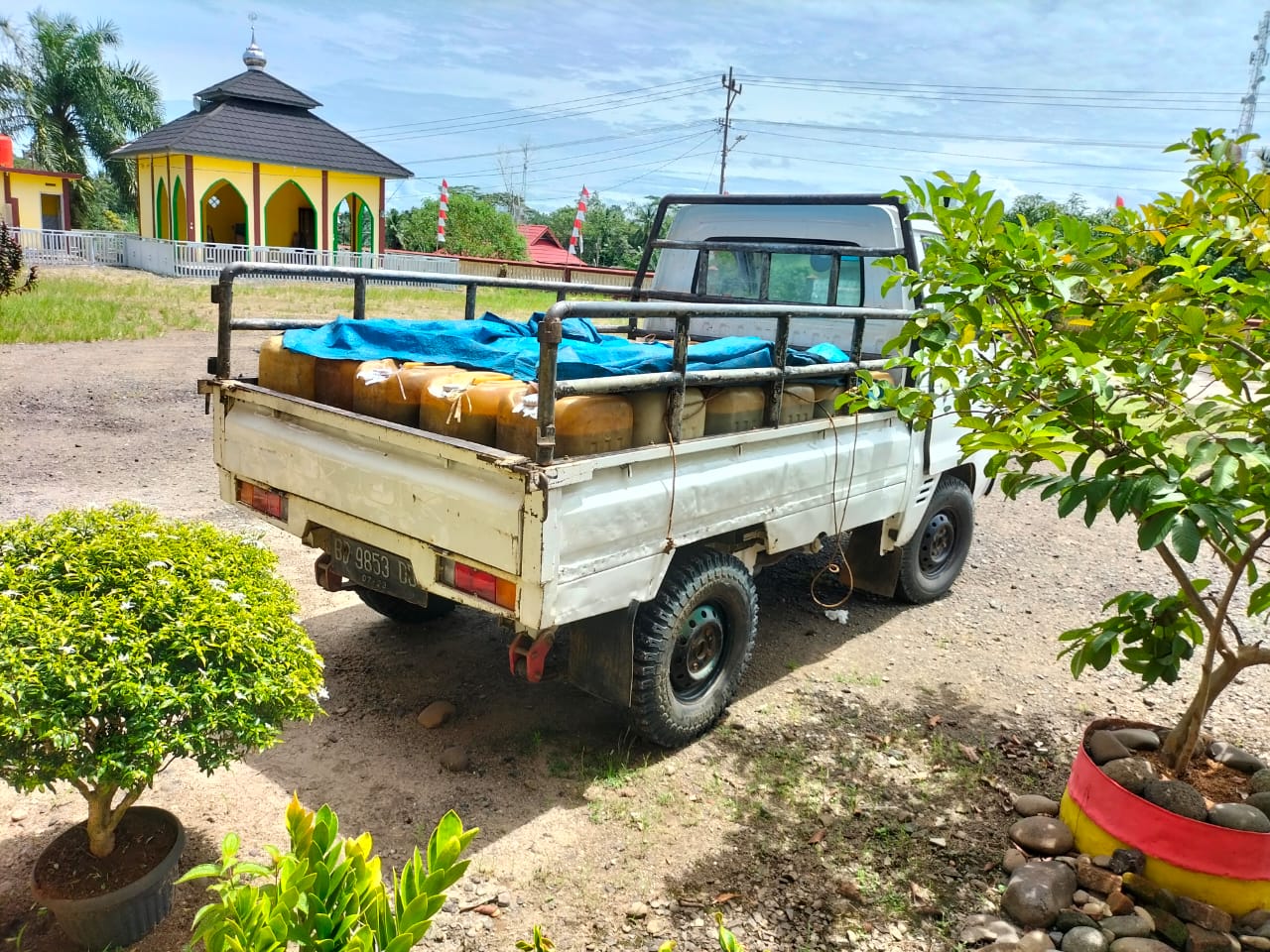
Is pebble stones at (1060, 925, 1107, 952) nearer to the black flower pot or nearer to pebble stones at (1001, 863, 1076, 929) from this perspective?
pebble stones at (1001, 863, 1076, 929)

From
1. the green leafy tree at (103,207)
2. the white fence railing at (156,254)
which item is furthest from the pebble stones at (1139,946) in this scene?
the green leafy tree at (103,207)

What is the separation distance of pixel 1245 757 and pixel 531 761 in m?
2.56

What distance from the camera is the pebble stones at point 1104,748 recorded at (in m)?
3.21

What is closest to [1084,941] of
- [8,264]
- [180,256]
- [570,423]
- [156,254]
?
[570,423]

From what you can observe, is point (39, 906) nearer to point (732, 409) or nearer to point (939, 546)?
point (732, 409)

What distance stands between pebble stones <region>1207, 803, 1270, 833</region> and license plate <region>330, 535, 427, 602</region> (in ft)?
8.56

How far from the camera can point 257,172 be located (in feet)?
86.0

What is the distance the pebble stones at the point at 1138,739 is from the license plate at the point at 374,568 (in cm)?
250

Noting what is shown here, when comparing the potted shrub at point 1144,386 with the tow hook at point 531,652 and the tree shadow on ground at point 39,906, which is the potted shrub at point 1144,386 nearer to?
the tow hook at point 531,652

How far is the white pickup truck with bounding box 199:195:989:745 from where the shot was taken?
116 inches

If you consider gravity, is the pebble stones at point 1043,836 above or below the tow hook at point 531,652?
below

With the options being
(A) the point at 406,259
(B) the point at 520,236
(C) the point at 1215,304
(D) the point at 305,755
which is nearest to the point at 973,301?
(C) the point at 1215,304

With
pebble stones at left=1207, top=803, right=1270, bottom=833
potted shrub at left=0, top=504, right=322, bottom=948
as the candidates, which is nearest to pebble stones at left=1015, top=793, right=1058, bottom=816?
pebble stones at left=1207, top=803, right=1270, bottom=833

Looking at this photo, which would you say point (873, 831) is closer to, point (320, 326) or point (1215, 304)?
point (1215, 304)
